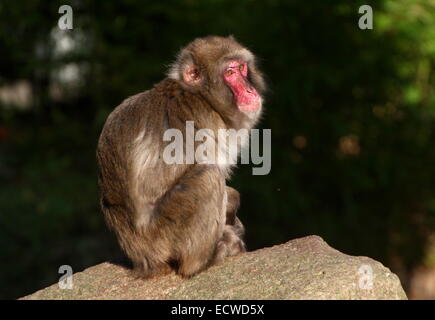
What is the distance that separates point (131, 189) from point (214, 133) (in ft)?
2.02

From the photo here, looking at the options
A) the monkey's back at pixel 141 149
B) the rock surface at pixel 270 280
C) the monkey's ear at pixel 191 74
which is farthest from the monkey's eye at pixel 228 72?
the rock surface at pixel 270 280

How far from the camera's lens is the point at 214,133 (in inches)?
190

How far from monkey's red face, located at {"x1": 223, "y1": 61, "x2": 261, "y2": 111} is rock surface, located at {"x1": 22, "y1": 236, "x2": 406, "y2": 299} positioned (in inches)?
36.3

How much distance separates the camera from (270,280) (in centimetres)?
451

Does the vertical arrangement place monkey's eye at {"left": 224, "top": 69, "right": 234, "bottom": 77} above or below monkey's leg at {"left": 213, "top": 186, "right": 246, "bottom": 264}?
above

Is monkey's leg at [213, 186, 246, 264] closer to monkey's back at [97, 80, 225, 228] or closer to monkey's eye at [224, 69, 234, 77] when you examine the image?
Result: monkey's back at [97, 80, 225, 228]

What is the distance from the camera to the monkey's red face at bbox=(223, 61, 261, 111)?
5035mm

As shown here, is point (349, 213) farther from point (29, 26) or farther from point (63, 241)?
point (29, 26)

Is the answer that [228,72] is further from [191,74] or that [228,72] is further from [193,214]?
[193,214]

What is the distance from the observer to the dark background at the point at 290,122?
908 centimetres

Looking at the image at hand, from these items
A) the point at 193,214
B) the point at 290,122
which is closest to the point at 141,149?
the point at 193,214

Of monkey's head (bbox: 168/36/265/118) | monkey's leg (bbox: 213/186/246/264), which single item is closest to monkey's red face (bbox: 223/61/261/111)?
monkey's head (bbox: 168/36/265/118)

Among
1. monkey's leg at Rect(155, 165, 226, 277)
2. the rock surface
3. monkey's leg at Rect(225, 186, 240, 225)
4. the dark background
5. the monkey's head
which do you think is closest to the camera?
the rock surface
